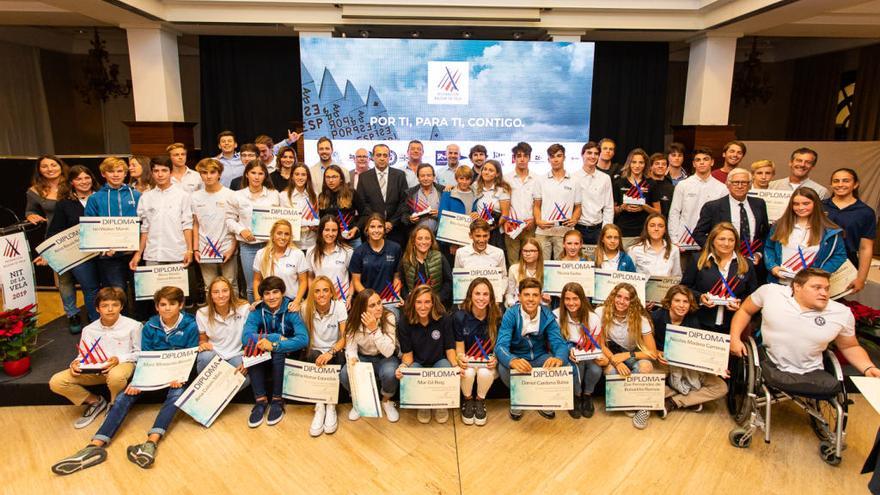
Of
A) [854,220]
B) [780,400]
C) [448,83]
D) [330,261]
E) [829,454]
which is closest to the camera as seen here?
[829,454]

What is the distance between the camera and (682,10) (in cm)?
641

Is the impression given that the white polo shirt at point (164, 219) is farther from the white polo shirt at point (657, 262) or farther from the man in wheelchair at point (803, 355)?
the man in wheelchair at point (803, 355)

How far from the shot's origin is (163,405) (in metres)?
3.14

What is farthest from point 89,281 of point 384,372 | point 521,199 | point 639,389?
point 639,389

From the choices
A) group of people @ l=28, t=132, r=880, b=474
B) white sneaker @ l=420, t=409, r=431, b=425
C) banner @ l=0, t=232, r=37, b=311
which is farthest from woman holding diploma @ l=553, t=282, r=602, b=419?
banner @ l=0, t=232, r=37, b=311

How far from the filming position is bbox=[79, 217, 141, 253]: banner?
3709 millimetres

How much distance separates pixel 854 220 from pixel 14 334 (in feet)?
18.9

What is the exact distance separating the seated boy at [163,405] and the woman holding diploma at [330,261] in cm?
90

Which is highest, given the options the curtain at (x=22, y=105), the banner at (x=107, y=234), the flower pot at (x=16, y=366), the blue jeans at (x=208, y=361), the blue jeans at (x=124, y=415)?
the curtain at (x=22, y=105)

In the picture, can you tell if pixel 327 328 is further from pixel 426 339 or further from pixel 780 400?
pixel 780 400

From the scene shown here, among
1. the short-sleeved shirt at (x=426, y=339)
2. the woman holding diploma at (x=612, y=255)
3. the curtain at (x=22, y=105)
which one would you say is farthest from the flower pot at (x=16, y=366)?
the curtain at (x=22, y=105)

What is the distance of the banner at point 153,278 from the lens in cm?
365

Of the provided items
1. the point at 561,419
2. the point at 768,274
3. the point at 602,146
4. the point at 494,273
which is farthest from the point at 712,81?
the point at 561,419

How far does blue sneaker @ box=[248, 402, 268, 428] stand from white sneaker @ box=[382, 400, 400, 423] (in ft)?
2.52
